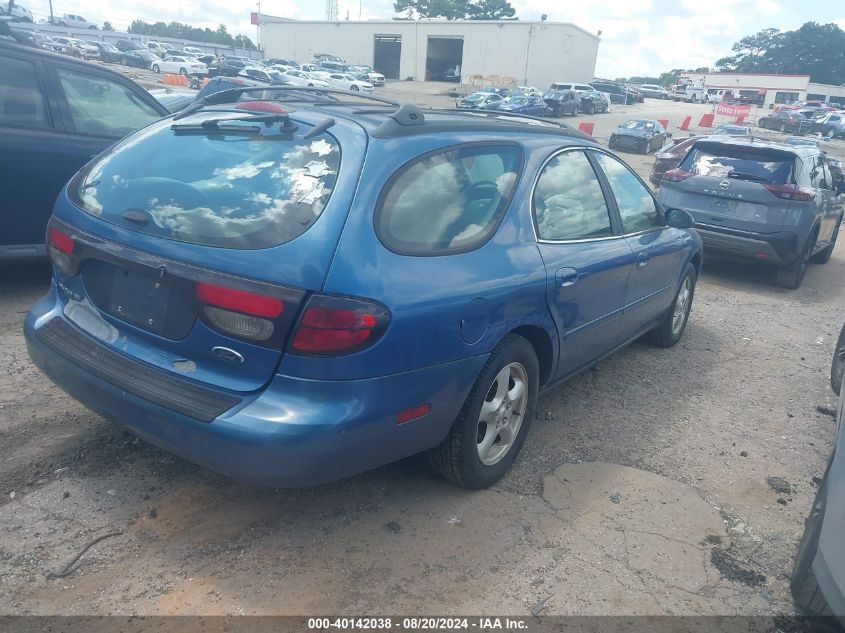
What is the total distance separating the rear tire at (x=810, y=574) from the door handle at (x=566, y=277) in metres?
1.42

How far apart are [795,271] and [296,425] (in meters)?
7.65

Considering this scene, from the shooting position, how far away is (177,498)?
3.14 metres

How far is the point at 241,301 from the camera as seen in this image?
100.0 inches

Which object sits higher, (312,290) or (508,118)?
(508,118)

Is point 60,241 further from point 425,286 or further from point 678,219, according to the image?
point 678,219

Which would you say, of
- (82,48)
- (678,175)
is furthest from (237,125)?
(82,48)

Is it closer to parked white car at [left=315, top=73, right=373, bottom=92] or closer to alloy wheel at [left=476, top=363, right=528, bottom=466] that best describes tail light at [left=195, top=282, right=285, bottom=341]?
alloy wheel at [left=476, top=363, right=528, bottom=466]

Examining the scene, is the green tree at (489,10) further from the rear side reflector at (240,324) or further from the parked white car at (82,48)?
the rear side reflector at (240,324)

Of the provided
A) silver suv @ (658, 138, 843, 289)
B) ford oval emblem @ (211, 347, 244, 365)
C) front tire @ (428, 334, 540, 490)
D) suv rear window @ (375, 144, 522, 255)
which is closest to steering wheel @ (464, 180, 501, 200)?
suv rear window @ (375, 144, 522, 255)

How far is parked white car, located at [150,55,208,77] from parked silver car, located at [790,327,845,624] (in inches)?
2005

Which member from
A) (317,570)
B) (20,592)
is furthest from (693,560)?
(20,592)

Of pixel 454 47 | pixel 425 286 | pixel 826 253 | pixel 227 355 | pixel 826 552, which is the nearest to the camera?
pixel 826 552

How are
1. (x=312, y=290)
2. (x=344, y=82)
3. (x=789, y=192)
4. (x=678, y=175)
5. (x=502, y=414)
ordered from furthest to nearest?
(x=344, y=82) → (x=678, y=175) → (x=789, y=192) → (x=502, y=414) → (x=312, y=290)

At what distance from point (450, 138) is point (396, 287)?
3.03ft
